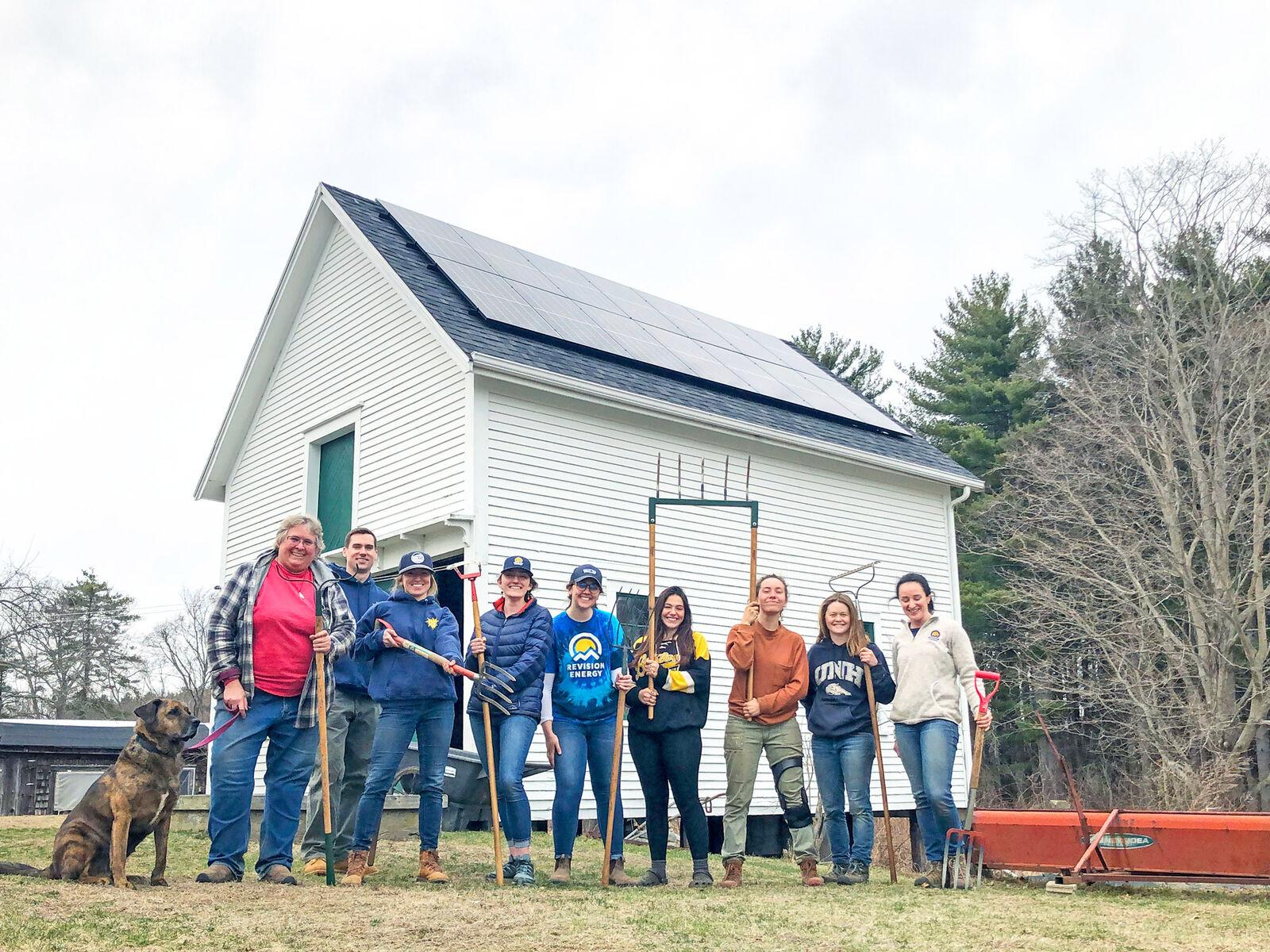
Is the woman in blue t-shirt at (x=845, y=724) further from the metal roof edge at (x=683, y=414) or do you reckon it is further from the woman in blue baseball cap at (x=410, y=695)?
the metal roof edge at (x=683, y=414)

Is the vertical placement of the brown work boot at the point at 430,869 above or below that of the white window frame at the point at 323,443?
below

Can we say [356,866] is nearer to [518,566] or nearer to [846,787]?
[518,566]

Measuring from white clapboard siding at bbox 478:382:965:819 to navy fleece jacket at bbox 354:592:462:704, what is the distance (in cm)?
433

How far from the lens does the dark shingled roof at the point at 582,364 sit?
1231 centimetres

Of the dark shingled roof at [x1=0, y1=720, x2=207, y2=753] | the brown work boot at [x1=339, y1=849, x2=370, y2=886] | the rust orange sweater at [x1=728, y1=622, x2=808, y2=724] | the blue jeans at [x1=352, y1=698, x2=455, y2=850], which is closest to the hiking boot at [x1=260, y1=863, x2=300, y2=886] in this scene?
the brown work boot at [x1=339, y1=849, x2=370, y2=886]

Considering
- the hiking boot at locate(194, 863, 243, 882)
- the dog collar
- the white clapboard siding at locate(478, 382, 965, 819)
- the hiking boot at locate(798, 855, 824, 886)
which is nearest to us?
the dog collar

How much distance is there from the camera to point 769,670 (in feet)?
22.2

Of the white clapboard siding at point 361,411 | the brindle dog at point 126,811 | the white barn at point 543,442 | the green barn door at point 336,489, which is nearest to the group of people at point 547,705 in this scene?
the brindle dog at point 126,811

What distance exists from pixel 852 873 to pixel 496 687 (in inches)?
90.6

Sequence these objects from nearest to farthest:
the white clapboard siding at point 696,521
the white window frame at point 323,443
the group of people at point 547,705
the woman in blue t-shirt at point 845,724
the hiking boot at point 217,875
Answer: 1. the hiking boot at point 217,875
2. the group of people at point 547,705
3. the woman in blue t-shirt at point 845,724
4. the white clapboard siding at point 696,521
5. the white window frame at point 323,443

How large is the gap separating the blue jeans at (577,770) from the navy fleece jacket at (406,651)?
689 millimetres

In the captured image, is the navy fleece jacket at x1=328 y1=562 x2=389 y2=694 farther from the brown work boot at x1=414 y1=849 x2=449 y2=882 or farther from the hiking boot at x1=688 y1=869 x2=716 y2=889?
the hiking boot at x1=688 y1=869 x2=716 y2=889

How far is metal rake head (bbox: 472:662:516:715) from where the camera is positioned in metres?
6.24

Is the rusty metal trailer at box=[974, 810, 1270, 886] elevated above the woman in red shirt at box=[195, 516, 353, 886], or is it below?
below
